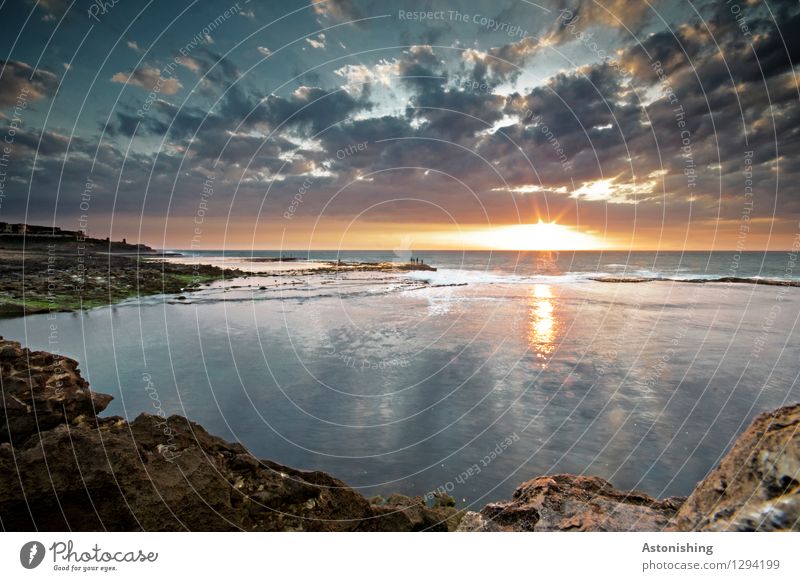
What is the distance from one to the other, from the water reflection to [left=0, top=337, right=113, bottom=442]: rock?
1330 cm

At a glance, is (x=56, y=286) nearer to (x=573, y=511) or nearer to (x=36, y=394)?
(x=36, y=394)

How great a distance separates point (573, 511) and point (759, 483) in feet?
5.82

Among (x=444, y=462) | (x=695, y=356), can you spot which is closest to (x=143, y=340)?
(x=444, y=462)

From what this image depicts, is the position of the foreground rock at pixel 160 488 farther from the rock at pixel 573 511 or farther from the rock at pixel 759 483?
the rock at pixel 759 483

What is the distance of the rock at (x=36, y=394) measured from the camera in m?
5.02

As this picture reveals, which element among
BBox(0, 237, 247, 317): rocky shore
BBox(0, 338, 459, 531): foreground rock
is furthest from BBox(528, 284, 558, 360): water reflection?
BBox(0, 237, 247, 317): rocky shore

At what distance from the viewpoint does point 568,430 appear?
8.27 metres

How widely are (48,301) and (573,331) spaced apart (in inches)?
1184

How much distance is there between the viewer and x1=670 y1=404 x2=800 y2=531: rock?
9.78ft

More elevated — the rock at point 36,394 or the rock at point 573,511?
the rock at point 36,394

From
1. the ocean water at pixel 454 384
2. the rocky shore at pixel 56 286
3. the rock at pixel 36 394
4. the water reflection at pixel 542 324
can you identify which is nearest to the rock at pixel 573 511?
the ocean water at pixel 454 384

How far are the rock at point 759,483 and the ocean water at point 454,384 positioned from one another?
3546 mm

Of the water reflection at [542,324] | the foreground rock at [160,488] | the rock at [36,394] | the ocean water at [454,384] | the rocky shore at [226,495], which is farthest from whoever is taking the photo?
the water reflection at [542,324]
